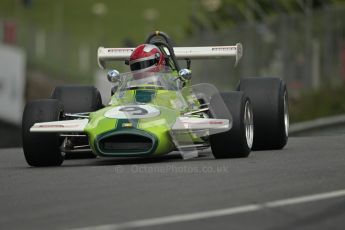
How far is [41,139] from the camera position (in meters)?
13.5

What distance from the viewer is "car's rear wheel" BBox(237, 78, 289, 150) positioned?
15.3m

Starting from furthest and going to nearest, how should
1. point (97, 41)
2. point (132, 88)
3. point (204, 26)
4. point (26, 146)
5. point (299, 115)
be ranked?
1. point (97, 41)
2. point (204, 26)
3. point (299, 115)
4. point (132, 88)
5. point (26, 146)

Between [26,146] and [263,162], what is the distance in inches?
104

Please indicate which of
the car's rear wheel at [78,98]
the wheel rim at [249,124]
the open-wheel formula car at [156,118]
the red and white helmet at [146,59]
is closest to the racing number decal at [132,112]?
the open-wheel formula car at [156,118]

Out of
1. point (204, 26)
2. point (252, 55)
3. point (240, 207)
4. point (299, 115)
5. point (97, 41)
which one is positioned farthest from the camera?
point (97, 41)

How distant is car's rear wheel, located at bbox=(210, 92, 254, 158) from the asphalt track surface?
0.18 m

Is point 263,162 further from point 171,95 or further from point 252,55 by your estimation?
point 252,55

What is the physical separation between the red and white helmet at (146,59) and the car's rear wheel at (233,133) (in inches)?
43.7

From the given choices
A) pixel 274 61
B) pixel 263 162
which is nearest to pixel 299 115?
pixel 274 61

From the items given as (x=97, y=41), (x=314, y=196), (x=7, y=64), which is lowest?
(x=97, y=41)

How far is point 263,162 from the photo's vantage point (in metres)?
12.7

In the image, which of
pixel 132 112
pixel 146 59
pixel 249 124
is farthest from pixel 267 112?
pixel 132 112

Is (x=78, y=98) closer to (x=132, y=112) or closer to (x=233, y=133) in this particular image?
(x=132, y=112)

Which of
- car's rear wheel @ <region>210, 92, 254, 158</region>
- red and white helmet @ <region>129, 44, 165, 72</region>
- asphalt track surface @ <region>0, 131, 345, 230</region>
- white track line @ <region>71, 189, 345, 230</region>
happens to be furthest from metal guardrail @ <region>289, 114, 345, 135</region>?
white track line @ <region>71, 189, 345, 230</region>
